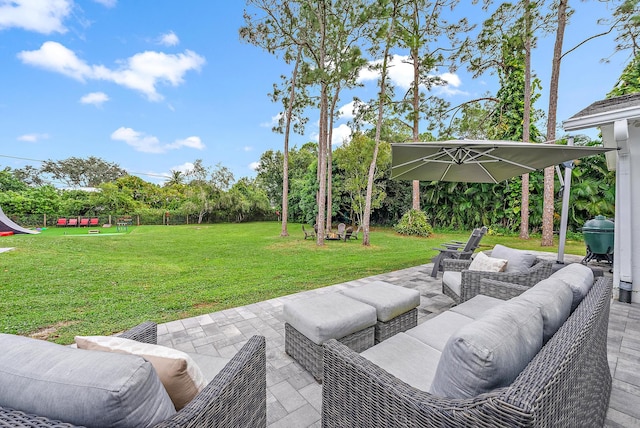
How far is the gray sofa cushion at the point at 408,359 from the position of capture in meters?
1.58

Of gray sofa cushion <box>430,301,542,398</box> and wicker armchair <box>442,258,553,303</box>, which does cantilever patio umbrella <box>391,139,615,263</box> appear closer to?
wicker armchair <box>442,258,553,303</box>

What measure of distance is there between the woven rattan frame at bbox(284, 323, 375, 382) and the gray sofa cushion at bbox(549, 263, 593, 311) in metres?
1.52

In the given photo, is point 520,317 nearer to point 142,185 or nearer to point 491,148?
point 491,148

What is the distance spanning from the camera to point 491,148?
160 inches

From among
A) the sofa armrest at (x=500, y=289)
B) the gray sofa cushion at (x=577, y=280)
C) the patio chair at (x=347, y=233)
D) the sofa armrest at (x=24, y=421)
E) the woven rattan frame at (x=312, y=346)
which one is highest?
the gray sofa cushion at (x=577, y=280)

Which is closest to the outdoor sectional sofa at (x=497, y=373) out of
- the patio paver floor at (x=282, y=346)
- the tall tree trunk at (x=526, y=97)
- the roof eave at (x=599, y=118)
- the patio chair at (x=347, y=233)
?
the patio paver floor at (x=282, y=346)

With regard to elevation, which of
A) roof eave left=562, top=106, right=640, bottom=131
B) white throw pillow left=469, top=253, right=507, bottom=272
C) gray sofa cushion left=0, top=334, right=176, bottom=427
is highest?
roof eave left=562, top=106, right=640, bottom=131

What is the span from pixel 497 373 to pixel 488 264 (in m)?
3.13

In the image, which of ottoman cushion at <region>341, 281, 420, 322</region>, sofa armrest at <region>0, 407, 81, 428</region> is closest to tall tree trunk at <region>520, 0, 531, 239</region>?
ottoman cushion at <region>341, 281, 420, 322</region>

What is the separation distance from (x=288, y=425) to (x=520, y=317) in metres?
1.61

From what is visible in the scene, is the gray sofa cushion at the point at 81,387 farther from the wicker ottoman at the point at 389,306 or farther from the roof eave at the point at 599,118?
the roof eave at the point at 599,118

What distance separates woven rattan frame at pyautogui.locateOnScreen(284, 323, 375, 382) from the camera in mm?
2258

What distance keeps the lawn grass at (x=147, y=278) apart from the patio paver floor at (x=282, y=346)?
44cm

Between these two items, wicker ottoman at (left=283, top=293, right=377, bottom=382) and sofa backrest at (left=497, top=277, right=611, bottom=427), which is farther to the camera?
wicker ottoman at (left=283, top=293, right=377, bottom=382)
